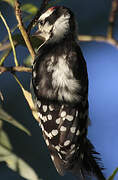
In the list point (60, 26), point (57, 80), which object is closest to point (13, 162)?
point (57, 80)

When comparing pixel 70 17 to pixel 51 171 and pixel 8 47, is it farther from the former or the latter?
pixel 51 171

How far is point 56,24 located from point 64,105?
1.02ft

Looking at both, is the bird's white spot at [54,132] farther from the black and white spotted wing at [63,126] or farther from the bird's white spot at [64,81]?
the bird's white spot at [64,81]

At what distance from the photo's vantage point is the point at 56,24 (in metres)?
1.21

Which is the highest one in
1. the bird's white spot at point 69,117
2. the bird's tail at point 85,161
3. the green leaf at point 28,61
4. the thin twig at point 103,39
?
the thin twig at point 103,39

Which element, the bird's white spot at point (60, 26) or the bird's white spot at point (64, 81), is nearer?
the bird's white spot at point (64, 81)

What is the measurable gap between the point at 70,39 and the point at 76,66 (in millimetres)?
144

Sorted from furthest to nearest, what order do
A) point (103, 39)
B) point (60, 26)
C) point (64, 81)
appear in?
point (60, 26), point (64, 81), point (103, 39)

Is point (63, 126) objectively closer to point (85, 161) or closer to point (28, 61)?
point (85, 161)

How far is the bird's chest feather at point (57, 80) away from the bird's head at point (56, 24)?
14cm

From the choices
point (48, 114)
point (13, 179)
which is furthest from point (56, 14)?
point (13, 179)

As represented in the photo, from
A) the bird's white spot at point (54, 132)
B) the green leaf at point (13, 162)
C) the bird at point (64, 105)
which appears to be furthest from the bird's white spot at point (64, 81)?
the green leaf at point (13, 162)

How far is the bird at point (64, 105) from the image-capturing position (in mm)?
1046

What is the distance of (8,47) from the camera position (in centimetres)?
96
